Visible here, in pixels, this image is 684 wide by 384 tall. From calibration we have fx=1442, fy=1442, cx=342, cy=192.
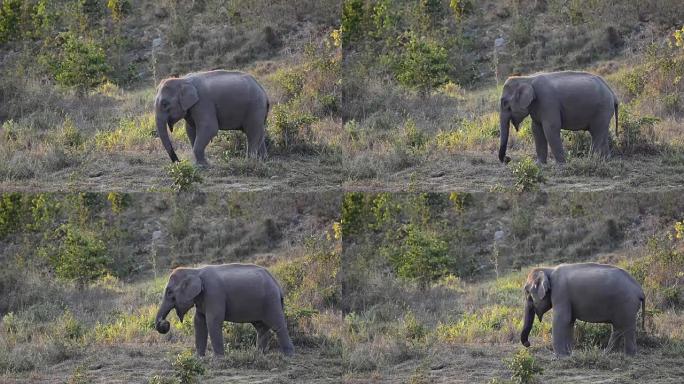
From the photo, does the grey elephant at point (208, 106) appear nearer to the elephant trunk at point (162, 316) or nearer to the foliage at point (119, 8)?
the elephant trunk at point (162, 316)

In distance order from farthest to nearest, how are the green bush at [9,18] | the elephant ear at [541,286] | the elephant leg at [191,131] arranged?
the green bush at [9,18] < the elephant leg at [191,131] < the elephant ear at [541,286]

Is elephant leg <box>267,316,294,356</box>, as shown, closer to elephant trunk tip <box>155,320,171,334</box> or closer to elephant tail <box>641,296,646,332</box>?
elephant trunk tip <box>155,320,171,334</box>

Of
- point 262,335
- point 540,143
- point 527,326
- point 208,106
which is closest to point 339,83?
point 208,106

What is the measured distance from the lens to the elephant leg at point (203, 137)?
19539mm

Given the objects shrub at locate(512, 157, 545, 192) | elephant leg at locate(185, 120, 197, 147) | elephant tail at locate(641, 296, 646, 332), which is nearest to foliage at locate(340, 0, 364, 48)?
elephant leg at locate(185, 120, 197, 147)

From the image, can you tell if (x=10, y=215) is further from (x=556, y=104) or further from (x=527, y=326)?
(x=527, y=326)

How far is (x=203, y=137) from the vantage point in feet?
64.2

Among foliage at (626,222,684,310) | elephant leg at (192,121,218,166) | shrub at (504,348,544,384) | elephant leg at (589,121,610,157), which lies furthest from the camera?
foliage at (626,222,684,310)

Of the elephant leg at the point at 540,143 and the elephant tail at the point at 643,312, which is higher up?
the elephant leg at the point at 540,143

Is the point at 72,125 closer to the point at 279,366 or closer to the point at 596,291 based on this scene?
the point at 279,366

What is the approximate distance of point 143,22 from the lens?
2797 centimetres

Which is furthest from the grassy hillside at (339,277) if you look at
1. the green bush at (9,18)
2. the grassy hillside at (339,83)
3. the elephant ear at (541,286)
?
the green bush at (9,18)

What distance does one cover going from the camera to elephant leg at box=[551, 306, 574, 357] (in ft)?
59.0

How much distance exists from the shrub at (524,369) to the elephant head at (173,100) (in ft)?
18.6
